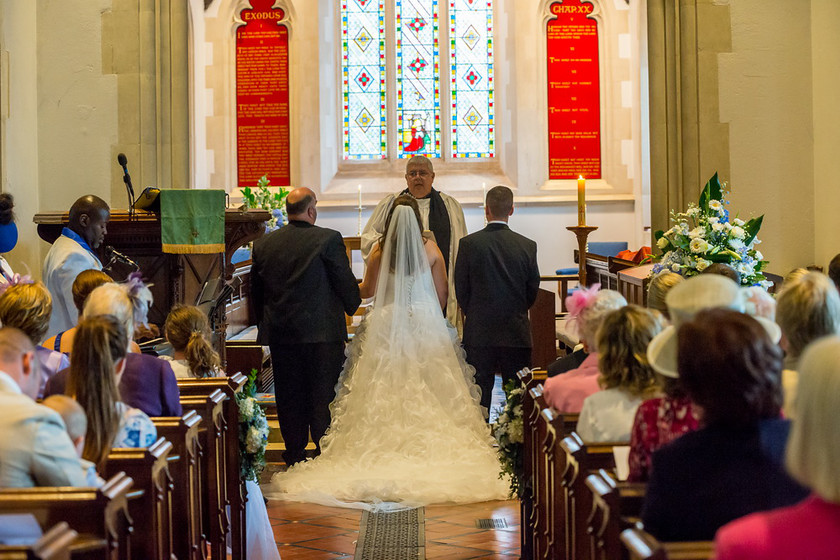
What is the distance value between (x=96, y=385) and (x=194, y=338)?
1645mm

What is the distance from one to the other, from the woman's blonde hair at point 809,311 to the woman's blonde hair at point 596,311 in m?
0.64

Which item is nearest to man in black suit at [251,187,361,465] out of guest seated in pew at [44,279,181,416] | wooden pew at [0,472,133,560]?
guest seated in pew at [44,279,181,416]

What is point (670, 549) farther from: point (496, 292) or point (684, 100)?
point (684, 100)

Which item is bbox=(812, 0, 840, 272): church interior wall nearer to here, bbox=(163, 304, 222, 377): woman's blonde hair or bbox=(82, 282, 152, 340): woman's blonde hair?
bbox=(163, 304, 222, 377): woman's blonde hair

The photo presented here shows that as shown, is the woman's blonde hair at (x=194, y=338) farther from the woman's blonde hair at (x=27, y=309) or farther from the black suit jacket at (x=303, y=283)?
the black suit jacket at (x=303, y=283)

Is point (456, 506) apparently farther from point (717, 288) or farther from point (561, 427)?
point (717, 288)

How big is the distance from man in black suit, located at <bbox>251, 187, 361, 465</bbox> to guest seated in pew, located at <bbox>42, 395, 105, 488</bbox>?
3.29m

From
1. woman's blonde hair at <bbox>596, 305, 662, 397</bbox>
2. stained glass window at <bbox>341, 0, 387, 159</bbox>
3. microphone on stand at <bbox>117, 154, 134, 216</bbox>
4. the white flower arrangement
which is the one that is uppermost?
stained glass window at <bbox>341, 0, 387, 159</bbox>

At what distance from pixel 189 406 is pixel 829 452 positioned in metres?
2.64

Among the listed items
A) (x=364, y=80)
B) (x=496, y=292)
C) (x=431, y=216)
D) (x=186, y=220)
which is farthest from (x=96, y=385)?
(x=364, y=80)

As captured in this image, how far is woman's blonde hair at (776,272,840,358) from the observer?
264cm

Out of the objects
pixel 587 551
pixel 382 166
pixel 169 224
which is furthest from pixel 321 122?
pixel 587 551

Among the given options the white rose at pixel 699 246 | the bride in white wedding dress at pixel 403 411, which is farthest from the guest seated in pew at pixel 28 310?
the white rose at pixel 699 246

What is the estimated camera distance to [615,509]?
212cm
